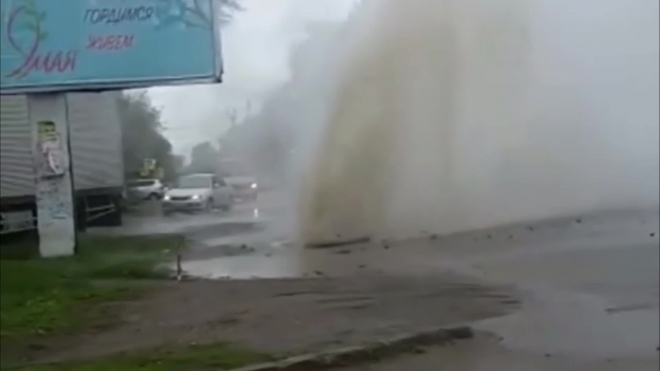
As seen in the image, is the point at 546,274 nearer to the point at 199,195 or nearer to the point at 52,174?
the point at 52,174

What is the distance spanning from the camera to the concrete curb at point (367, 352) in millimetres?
7441

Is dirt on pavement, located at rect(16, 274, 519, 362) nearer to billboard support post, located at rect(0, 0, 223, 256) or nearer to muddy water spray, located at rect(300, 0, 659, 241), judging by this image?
billboard support post, located at rect(0, 0, 223, 256)

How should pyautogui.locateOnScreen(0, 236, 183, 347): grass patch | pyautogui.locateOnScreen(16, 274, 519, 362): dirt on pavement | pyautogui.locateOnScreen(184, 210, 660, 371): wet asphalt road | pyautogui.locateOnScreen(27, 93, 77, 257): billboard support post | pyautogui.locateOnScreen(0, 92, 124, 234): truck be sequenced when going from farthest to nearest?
1. pyautogui.locateOnScreen(0, 92, 124, 234): truck
2. pyautogui.locateOnScreen(27, 93, 77, 257): billboard support post
3. pyautogui.locateOnScreen(0, 236, 183, 347): grass patch
4. pyautogui.locateOnScreen(16, 274, 519, 362): dirt on pavement
5. pyautogui.locateOnScreen(184, 210, 660, 371): wet asphalt road

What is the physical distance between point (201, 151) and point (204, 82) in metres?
20.0

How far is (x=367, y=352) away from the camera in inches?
310

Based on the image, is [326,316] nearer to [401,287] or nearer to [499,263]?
[401,287]

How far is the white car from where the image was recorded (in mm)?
31656

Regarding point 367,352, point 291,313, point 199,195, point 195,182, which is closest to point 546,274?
point 291,313

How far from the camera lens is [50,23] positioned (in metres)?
16.8

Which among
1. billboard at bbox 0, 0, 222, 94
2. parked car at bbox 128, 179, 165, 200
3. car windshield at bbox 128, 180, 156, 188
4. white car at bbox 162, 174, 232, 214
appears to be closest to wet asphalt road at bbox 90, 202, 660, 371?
billboard at bbox 0, 0, 222, 94

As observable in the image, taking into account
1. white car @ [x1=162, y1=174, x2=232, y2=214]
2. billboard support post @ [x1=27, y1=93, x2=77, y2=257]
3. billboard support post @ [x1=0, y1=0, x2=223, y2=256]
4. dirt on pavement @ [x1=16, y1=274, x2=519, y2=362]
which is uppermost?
billboard support post @ [x1=0, y1=0, x2=223, y2=256]

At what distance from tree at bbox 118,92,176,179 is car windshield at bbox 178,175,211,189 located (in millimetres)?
1506

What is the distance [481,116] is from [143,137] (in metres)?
19.0

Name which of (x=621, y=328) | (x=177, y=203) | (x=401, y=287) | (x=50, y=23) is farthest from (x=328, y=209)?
(x=177, y=203)
